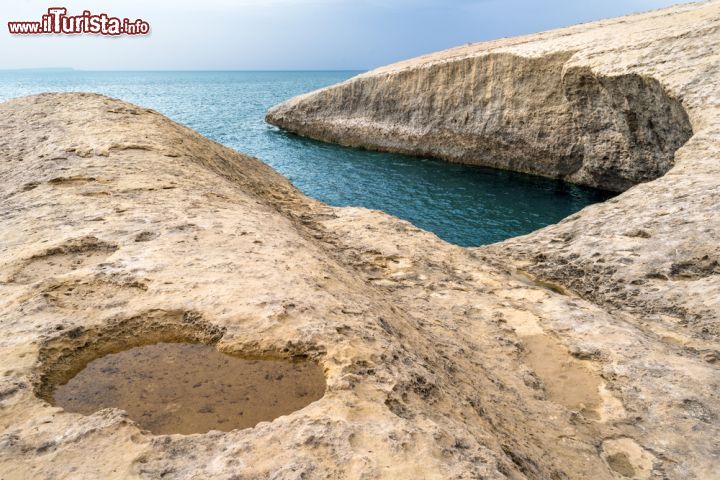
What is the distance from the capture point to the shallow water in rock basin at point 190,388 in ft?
12.2

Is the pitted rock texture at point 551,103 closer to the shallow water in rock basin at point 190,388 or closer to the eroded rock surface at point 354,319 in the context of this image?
the eroded rock surface at point 354,319

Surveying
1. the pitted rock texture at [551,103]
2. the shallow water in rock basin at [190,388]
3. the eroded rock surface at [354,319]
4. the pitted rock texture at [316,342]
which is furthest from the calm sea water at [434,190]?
the shallow water in rock basin at [190,388]

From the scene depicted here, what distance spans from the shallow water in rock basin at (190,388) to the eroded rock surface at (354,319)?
0.15 metres

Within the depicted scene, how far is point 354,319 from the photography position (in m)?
5.00

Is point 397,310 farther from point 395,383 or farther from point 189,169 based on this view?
point 189,169

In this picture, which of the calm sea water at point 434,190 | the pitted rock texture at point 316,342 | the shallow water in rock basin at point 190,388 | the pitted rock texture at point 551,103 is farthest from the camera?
the calm sea water at point 434,190

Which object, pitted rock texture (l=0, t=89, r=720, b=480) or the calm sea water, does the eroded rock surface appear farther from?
the calm sea water

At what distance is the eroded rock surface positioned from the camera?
134 inches

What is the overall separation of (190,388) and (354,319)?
1620 millimetres

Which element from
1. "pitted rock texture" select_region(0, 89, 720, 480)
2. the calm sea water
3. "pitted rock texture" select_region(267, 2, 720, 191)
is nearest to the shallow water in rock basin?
"pitted rock texture" select_region(0, 89, 720, 480)

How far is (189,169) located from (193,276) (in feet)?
14.1

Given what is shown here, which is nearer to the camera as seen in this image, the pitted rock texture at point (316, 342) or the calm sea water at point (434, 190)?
the pitted rock texture at point (316, 342)

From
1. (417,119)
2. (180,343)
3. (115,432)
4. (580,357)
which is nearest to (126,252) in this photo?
(180,343)

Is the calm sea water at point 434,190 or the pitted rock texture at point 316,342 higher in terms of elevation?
the pitted rock texture at point 316,342
